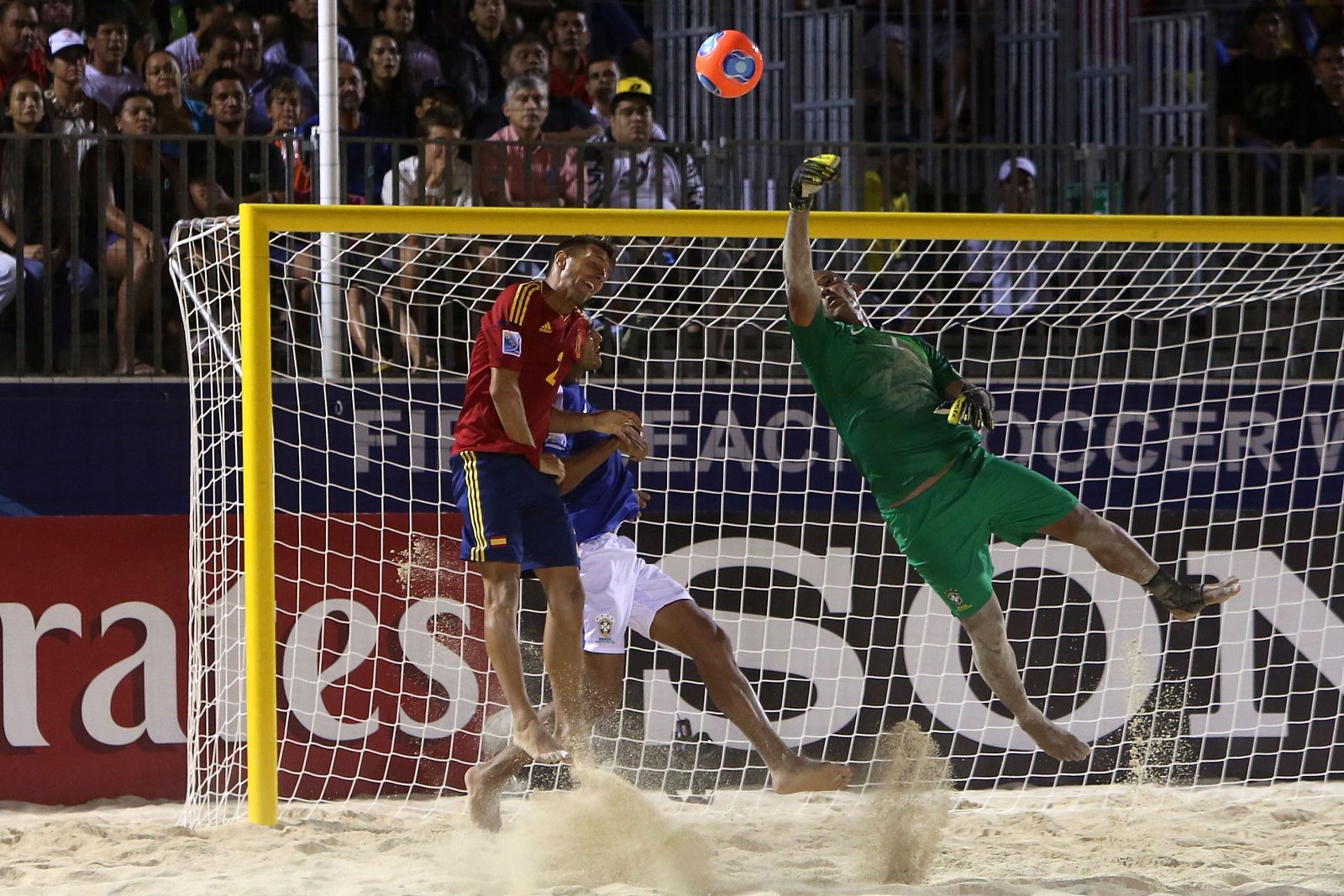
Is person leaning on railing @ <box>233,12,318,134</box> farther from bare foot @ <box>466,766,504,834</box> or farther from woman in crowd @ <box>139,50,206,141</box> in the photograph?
bare foot @ <box>466,766,504,834</box>

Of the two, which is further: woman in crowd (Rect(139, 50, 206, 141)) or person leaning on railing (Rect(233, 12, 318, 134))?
person leaning on railing (Rect(233, 12, 318, 134))

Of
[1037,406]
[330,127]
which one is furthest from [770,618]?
[330,127]

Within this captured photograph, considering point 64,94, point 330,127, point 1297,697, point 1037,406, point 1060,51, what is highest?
point 1060,51

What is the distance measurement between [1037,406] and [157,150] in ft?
13.8

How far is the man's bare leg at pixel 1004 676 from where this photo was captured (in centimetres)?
558

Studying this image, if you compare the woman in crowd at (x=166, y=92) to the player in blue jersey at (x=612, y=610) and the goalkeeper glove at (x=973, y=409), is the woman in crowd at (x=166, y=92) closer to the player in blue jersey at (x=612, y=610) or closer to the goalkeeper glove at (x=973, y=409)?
the player in blue jersey at (x=612, y=610)

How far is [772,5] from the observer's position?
359 inches

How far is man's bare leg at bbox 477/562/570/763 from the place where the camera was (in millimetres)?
5129

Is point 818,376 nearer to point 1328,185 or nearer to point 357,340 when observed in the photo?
point 357,340

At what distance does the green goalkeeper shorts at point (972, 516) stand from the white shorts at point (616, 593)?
0.98m

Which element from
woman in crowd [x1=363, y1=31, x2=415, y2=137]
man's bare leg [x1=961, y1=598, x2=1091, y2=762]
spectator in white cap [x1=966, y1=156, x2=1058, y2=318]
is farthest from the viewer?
woman in crowd [x1=363, y1=31, x2=415, y2=137]

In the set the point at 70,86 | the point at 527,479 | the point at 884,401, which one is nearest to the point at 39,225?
the point at 70,86

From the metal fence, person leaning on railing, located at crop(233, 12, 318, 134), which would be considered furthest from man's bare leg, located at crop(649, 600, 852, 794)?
person leaning on railing, located at crop(233, 12, 318, 134)

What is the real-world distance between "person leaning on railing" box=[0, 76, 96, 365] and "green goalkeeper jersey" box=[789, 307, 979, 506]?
3419 mm
